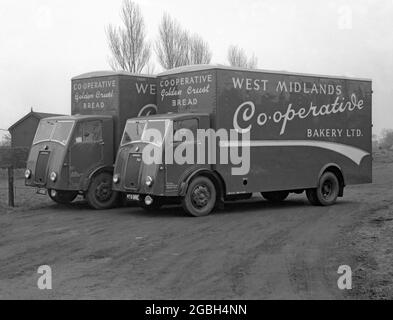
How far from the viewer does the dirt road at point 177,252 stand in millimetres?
6703

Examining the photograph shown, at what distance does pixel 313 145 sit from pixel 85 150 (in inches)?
236

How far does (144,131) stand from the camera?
13.6 metres

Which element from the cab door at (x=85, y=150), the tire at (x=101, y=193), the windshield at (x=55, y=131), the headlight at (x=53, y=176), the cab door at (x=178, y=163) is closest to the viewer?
the cab door at (x=178, y=163)

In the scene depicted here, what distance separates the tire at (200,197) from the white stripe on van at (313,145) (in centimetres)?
101

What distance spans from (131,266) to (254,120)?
717 cm

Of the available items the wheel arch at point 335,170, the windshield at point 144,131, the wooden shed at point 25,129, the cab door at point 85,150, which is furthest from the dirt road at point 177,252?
A: the wooden shed at point 25,129

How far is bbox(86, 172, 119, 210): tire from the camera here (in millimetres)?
14703

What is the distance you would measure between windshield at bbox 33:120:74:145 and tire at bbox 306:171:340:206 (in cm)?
660

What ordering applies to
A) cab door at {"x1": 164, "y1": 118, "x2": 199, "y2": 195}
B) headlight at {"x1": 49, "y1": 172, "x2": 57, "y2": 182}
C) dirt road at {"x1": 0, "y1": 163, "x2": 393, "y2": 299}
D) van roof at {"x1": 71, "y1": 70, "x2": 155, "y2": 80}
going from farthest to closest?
van roof at {"x1": 71, "y1": 70, "x2": 155, "y2": 80}
headlight at {"x1": 49, "y1": 172, "x2": 57, "y2": 182}
cab door at {"x1": 164, "y1": 118, "x2": 199, "y2": 195}
dirt road at {"x1": 0, "y1": 163, "x2": 393, "y2": 299}

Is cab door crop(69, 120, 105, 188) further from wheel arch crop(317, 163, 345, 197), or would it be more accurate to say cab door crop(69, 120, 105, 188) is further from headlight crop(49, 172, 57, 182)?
wheel arch crop(317, 163, 345, 197)

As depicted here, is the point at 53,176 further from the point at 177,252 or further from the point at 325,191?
the point at 325,191

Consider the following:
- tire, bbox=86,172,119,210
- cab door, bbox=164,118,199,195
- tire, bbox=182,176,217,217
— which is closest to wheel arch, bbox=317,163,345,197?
tire, bbox=182,176,217,217

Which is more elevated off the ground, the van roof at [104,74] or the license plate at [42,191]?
the van roof at [104,74]

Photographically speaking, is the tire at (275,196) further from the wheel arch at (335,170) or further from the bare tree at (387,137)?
the bare tree at (387,137)
